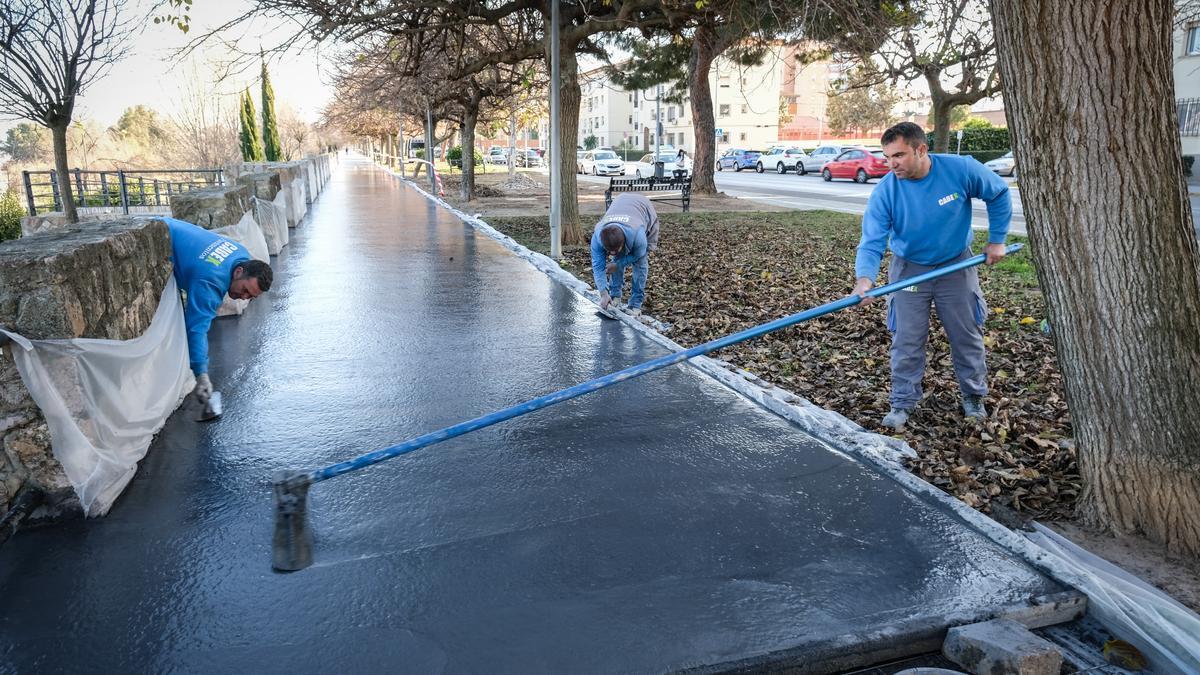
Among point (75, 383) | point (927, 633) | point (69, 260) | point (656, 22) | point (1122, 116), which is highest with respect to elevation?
point (656, 22)

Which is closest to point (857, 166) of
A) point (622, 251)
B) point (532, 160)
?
point (622, 251)

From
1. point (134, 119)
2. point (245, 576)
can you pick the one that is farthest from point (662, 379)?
point (134, 119)

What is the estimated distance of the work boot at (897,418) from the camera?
15.4 feet

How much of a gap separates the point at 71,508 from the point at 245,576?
106 cm

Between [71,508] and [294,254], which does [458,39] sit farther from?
[71,508]

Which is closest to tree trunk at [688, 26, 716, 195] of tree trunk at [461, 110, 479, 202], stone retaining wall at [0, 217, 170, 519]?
tree trunk at [461, 110, 479, 202]

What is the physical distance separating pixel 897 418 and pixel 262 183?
1015 cm

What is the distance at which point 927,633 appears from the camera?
9.12ft

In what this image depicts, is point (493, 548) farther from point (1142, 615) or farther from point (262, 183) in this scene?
point (262, 183)

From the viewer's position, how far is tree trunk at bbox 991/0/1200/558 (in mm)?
3123

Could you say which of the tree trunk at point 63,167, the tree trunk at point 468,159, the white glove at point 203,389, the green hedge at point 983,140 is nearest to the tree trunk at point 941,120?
the white glove at point 203,389

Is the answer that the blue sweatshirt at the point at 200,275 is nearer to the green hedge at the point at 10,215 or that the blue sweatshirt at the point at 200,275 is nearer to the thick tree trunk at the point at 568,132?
the thick tree trunk at the point at 568,132

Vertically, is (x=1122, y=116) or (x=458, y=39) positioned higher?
(x=458, y=39)

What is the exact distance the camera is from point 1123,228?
3.21m
